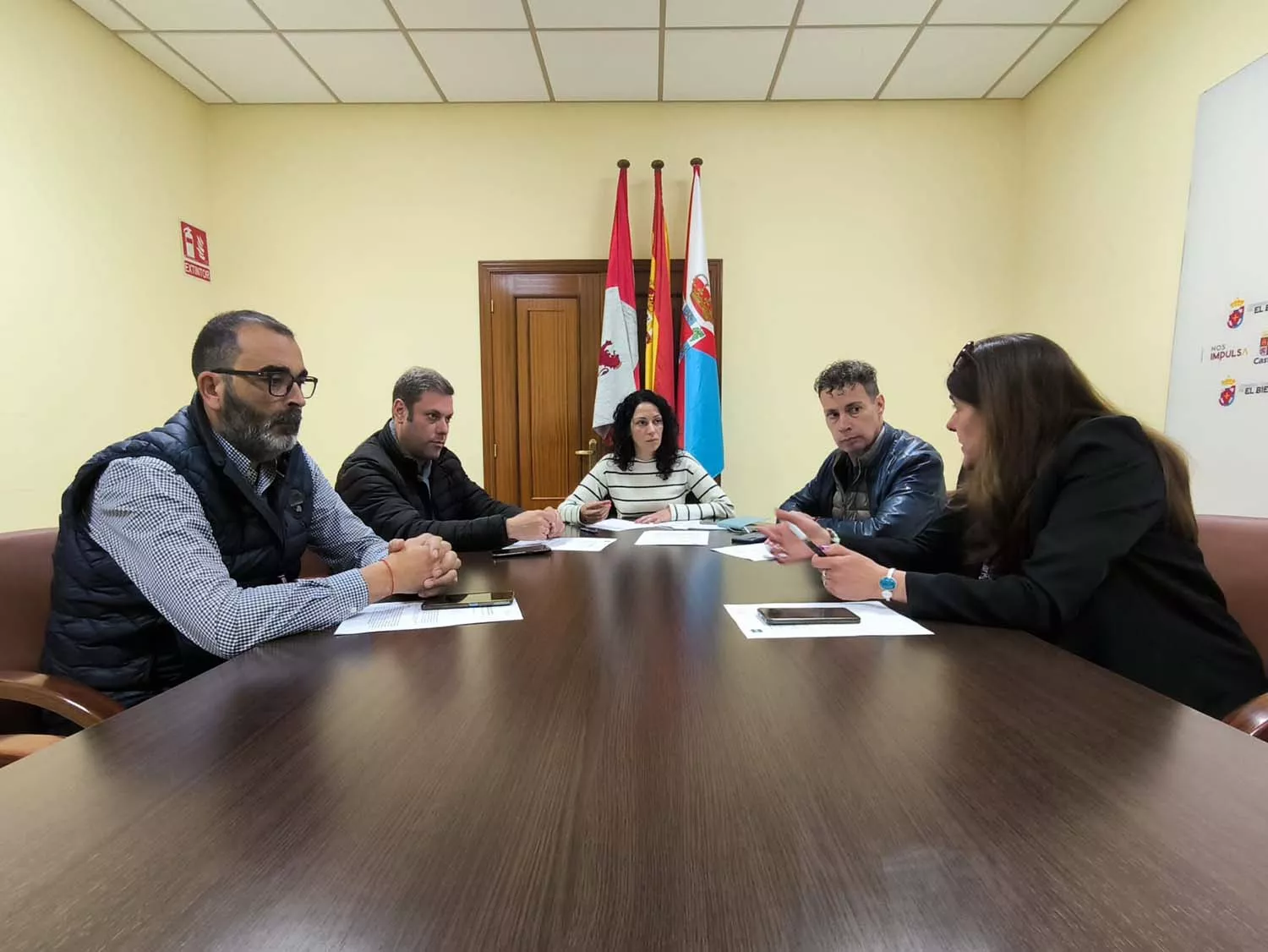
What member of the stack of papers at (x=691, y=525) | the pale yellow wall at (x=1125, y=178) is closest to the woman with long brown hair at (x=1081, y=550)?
the stack of papers at (x=691, y=525)

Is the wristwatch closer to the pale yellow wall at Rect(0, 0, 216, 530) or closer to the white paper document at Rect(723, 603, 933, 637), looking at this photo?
the white paper document at Rect(723, 603, 933, 637)

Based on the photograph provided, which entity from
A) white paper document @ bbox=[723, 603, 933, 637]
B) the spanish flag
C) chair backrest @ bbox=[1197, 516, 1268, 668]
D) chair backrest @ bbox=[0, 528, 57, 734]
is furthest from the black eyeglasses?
the spanish flag

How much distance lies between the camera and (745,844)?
508mm

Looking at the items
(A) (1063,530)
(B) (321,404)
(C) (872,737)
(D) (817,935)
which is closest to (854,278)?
(A) (1063,530)

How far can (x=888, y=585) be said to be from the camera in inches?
45.7

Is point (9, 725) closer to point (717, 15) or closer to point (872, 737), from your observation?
point (872, 737)

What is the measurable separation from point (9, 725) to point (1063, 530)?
Answer: 6.25ft

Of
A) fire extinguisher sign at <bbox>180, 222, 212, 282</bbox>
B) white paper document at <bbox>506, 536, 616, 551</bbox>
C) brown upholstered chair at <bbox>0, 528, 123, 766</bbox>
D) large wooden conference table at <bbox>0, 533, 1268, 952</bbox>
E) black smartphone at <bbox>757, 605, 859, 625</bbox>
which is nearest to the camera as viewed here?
large wooden conference table at <bbox>0, 533, 1268, 952</bbox>

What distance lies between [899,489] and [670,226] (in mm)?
2249

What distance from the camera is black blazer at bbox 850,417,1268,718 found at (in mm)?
1061

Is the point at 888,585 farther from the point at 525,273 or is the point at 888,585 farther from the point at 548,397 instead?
the point at 525,273

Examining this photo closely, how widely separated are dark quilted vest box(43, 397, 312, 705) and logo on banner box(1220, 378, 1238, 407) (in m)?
3.15

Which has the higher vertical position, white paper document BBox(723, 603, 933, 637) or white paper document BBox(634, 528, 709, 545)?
white paper document BBox(723, 603, 933, 637)

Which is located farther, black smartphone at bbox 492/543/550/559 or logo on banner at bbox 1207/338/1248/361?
logo on banner at bbox 1207/338/1248/361
